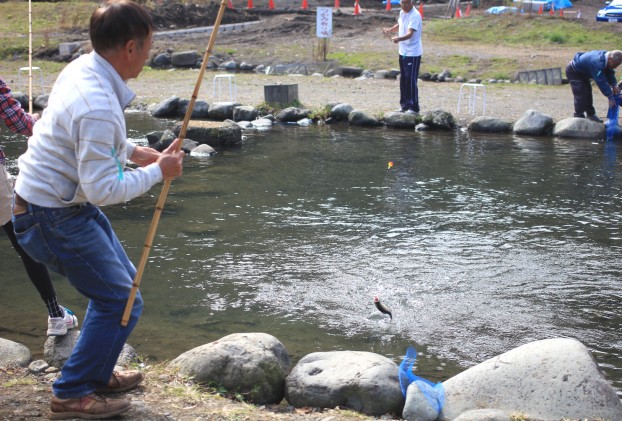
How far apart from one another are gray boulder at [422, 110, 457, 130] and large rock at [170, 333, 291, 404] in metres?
9.74

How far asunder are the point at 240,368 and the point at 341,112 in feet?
34.5

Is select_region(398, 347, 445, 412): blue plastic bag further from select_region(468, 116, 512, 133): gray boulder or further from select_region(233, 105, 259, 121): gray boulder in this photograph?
select_region(233, 105, 259, 121): gray boulder

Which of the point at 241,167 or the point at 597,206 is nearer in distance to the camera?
the point at 597,206

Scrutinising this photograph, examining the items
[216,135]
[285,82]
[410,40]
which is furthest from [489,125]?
[285,82]

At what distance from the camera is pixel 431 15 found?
33.3 meters

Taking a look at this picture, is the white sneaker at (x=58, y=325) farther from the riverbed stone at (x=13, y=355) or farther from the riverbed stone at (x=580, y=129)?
the riverbed stone at (x=580, y=129)

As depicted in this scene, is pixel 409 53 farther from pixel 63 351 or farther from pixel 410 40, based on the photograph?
pixel 63 351

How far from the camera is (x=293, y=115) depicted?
14688 millimetres

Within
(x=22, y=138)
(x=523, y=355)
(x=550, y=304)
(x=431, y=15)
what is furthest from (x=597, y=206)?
(x=431, y=15)

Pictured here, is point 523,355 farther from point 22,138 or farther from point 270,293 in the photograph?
point 22,138

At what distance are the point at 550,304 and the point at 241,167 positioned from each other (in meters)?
5.61

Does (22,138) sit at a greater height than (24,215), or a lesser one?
lesser

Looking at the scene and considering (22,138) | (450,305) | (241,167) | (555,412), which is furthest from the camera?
(22,138)

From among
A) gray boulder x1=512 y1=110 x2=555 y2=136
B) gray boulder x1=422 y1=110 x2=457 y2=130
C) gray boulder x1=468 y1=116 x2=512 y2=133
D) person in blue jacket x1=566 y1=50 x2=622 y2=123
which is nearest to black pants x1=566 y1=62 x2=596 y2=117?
person in blue jacket x1=566 y1=50 x2=622 y2=123
